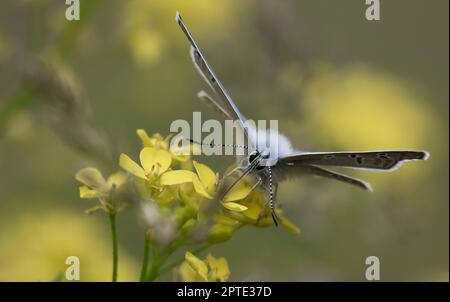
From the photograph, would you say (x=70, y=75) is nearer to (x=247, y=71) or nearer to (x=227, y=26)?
(x=247, y=71)

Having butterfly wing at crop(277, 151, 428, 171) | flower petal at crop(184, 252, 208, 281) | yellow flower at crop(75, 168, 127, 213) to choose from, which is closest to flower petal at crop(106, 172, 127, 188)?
yellow flower at crop(75, 168, 127, 213)

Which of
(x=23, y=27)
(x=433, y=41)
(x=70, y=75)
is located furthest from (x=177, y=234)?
(x=433, y=41)

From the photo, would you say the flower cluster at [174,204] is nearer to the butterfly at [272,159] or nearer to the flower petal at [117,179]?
the flower petal at [117,179]

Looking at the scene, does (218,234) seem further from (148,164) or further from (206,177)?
(148,164)

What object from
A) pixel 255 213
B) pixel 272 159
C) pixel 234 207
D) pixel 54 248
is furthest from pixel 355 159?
pixel 54 248

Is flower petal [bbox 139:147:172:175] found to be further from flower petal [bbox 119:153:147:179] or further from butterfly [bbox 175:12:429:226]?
butterfly [bbox 175:12:429:226]
